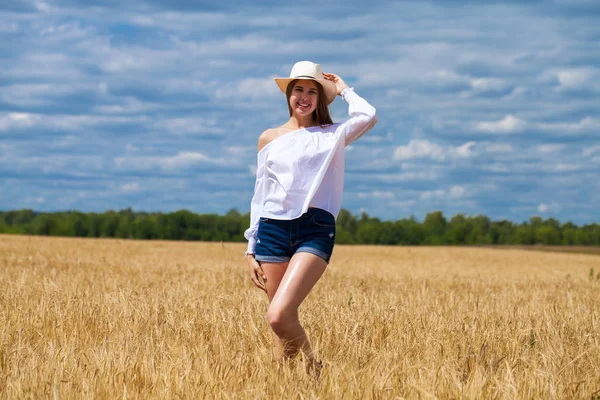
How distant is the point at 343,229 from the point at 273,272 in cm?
7927

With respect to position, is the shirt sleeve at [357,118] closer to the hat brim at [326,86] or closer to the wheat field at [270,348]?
the hat brim at [326,86]

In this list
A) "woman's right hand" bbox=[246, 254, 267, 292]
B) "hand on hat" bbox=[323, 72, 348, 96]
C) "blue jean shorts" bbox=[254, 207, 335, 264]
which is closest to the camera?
"blue jean shorts" bbox=[254, 207, 335, 264]

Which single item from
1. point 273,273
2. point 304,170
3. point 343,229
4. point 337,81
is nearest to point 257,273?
point 273,273

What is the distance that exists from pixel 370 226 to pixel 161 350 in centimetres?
7816

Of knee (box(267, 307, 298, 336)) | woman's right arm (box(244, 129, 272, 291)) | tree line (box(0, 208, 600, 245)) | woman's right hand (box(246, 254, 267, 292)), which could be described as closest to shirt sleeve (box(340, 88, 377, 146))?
woman's right arm (box(244, 129, 272, 291))

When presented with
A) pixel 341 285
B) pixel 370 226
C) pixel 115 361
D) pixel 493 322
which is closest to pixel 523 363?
pixel 493 322

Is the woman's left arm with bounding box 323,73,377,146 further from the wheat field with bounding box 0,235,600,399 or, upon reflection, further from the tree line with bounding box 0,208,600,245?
the tree line with bounding box 0,208,600,245

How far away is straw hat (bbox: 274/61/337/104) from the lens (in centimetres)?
519

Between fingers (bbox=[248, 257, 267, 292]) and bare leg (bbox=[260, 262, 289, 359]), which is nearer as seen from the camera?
bare leg (bbox=[260, 262, 289, 359])

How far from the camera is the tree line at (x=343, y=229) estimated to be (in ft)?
246

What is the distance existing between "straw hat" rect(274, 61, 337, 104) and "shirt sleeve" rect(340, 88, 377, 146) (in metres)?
0.15

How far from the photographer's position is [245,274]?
46.7ft

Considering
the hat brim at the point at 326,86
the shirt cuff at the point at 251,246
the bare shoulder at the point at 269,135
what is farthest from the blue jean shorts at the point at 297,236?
the hat brim at the point at 326,86

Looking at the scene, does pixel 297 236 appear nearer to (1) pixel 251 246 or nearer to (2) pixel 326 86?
(1) pixel 251 246
